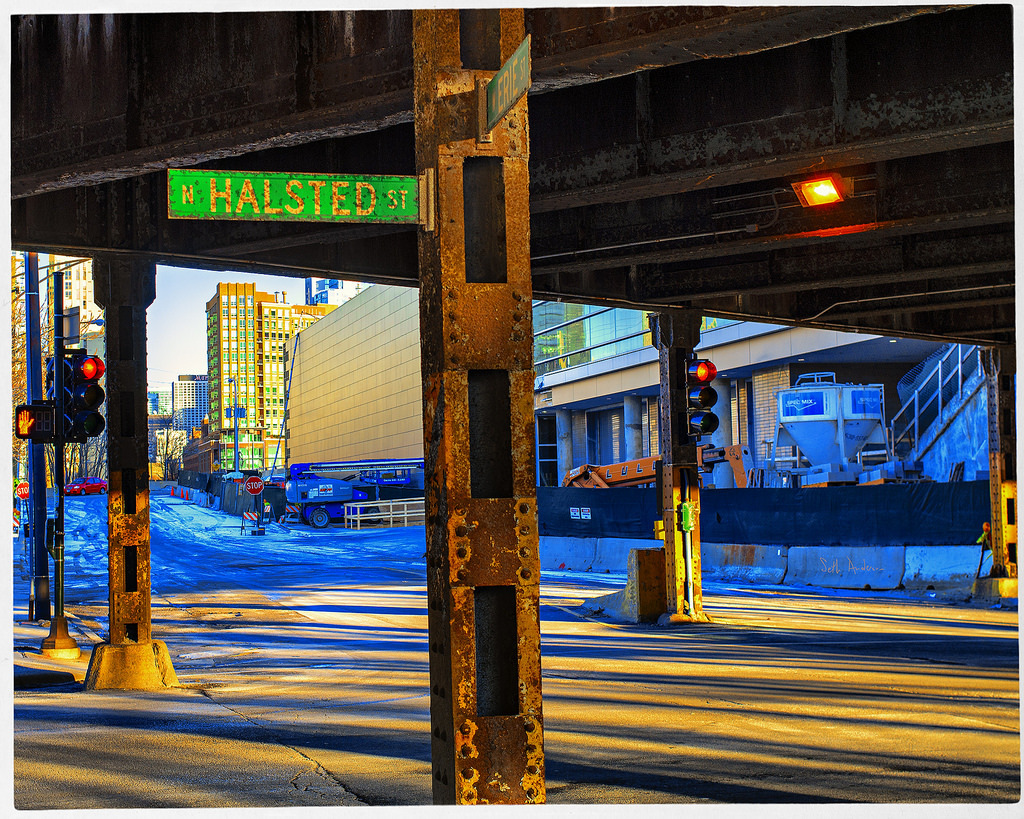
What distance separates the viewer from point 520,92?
4844 millimetres

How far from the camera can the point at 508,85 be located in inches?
195

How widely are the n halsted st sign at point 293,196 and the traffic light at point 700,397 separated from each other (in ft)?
43.6

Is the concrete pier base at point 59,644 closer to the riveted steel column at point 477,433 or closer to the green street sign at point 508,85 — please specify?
the riveted steel column at point 477,433

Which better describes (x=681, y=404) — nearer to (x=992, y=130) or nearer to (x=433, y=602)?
(x=992, y=130)

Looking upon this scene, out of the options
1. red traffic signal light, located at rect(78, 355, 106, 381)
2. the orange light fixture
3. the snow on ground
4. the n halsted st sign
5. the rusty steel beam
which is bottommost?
the snow on ground

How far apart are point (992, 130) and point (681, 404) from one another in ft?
34.6

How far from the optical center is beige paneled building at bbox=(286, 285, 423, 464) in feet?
299

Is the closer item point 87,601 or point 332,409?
point 87,601

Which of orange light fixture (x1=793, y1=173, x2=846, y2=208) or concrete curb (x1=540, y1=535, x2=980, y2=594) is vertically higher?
orange light fixture (x1=793, y1=173, x2=846, y2=208)

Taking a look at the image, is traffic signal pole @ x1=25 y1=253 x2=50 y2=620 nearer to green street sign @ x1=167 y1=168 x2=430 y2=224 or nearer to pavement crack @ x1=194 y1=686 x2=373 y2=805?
pavement crack @ x1=194 y1=686 x2=373 y2=805

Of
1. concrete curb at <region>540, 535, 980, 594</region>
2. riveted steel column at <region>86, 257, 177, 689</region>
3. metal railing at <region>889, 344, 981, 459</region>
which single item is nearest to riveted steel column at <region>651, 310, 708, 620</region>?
concrete curb at <region>540, 535, 980, 594</region>

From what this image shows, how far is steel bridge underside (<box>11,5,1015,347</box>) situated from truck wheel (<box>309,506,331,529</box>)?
4346 cm

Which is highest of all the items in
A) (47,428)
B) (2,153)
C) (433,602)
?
(2,153)

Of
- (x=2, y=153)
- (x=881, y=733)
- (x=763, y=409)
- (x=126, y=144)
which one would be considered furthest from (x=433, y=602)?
(x=763, y=409)
